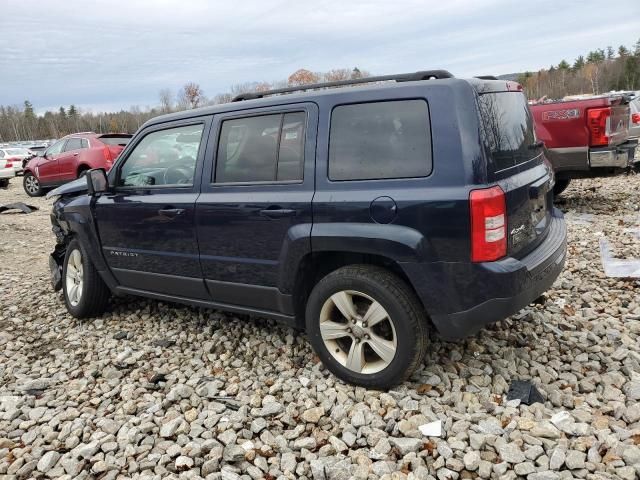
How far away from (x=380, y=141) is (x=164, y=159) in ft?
6.28

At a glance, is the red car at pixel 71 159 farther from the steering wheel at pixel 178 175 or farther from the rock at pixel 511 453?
the rock at pixel 511 453

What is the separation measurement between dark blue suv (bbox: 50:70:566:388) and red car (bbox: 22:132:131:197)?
997 cm

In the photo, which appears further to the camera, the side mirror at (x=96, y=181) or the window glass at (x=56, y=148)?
the window glass at (x=56, y=148)

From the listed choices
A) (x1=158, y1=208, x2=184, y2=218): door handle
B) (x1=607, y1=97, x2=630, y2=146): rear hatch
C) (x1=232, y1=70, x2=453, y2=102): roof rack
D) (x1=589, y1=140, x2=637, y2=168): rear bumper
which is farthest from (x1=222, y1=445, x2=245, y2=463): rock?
(x1=607, y1=97, x2=630, y2=146): rear hatch

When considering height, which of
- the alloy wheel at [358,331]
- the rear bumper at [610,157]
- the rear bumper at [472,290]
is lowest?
the alloy wheel at [358,331]

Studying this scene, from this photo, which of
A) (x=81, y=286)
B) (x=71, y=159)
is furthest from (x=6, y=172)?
(x=81, y=286)

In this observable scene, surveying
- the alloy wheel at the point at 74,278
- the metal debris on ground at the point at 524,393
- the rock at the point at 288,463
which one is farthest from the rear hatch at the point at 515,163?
the alloy wheel at the point at 74,278

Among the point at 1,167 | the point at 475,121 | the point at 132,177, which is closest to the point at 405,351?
the point at 475,121

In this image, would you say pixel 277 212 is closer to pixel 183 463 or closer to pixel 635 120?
pixel 183 463

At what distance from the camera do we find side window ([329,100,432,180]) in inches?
113

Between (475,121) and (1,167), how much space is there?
20491 millimetres

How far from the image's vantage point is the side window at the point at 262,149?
3.33 m

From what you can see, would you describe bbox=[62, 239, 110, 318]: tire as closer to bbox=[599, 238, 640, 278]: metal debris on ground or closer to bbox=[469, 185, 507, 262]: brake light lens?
bbox=[469, 185, 507, 262]: brake light lens

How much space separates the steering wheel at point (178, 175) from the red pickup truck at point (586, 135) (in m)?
5.08
